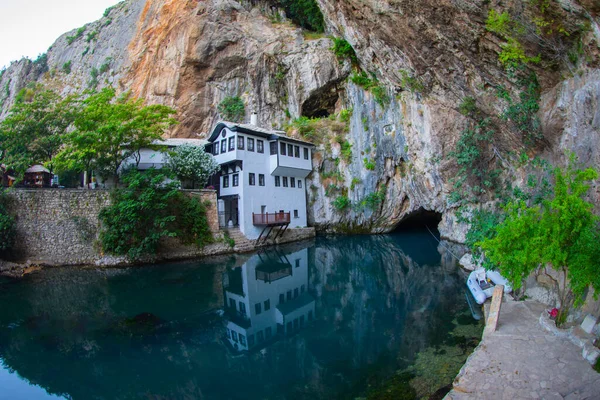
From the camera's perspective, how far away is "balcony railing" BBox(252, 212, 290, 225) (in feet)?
83.7

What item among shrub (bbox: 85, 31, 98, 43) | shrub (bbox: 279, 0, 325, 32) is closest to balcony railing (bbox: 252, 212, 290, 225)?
shrub (bbox: 279, 0, 325, 32)

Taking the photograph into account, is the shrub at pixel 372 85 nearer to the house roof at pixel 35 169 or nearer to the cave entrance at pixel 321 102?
the cave entrance at pixel 321 102

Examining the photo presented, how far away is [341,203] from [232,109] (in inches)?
549

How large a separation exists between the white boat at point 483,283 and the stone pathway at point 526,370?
11.8ft

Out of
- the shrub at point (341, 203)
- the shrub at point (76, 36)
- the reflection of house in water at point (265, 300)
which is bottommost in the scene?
the reflection of house in water at point (265, 300)

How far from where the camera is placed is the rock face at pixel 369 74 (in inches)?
498

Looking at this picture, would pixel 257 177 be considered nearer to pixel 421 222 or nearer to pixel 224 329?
pixel 224 329

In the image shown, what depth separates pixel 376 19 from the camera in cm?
1822

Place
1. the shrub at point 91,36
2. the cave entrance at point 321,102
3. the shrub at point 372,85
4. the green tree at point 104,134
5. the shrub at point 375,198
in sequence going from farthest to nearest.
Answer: the shrub at point 91,36 → the cave entrance at point 321,102 → the shrub at point 375,198 → the shrub at point 372,85 → the green tree at point 104,134

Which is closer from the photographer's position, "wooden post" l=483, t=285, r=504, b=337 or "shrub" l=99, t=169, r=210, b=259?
"wooden post" l=483, t=285, r=504, b=337

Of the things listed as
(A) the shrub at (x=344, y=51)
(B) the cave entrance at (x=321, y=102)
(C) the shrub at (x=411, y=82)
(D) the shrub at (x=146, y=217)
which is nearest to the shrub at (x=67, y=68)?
(B) the cave entrance at (x=321, y=102)

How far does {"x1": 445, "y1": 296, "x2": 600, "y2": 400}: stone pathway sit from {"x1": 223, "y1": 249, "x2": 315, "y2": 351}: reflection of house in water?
18.6 ft

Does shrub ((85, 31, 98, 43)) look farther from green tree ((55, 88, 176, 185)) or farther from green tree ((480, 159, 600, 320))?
green tree ((480, 159, 600, 320))

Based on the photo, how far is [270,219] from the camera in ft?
85.0
